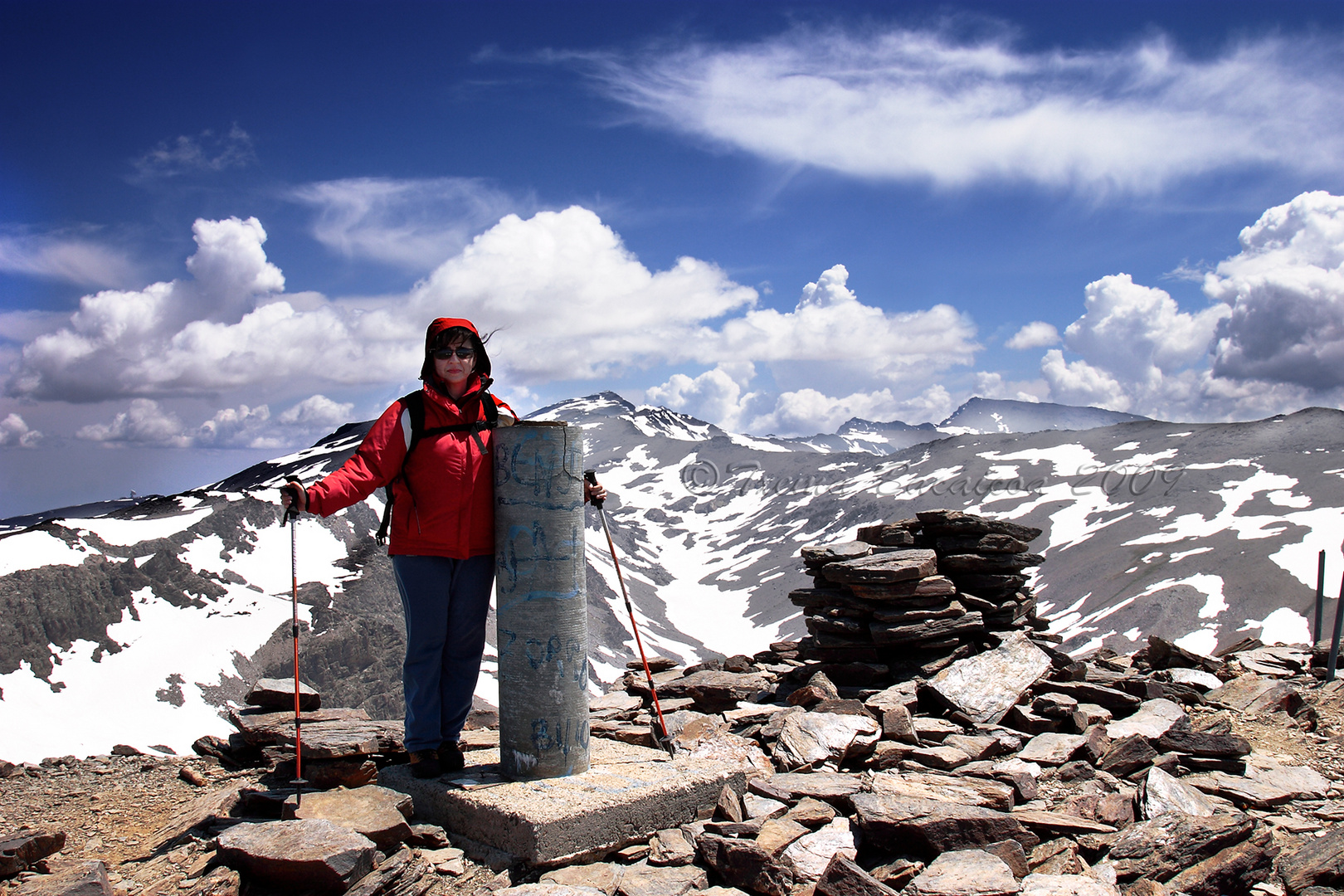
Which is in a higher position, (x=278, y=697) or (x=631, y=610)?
(x=631, y=610)

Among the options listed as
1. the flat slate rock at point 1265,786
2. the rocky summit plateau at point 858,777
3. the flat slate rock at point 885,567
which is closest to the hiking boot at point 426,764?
the rocky summit plateau at point 858,777

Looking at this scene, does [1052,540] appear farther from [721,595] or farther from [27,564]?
[27,564]

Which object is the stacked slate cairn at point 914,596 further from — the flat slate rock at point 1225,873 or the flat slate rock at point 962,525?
the flat slate rock at point 1225,873

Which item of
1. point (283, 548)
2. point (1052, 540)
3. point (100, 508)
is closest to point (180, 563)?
point (283, 548)

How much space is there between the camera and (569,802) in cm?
593

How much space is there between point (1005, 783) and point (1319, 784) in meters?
3.72

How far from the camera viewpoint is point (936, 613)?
1149 centimetres

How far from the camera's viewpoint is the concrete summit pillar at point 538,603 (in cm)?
669

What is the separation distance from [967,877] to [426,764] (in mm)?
4345

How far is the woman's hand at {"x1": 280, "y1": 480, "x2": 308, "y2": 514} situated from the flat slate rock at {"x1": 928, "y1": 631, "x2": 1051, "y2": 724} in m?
7.73

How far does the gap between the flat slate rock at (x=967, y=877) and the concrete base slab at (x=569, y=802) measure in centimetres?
173

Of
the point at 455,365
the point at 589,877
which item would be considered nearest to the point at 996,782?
the point at 589,877

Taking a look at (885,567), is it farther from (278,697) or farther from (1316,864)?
(278,697)

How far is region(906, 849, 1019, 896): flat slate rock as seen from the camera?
544cm
